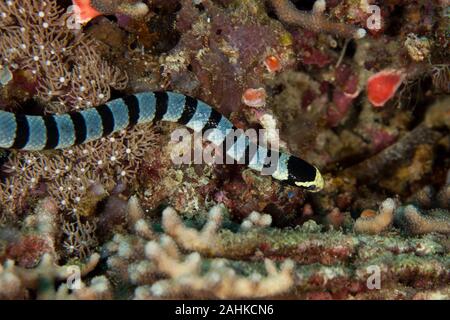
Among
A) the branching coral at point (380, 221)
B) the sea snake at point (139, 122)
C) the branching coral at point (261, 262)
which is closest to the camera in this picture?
the branching coral at point (261, 262)

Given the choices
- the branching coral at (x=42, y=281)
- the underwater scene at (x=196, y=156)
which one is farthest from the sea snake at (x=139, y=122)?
the branching coral at (x=42, y=281)

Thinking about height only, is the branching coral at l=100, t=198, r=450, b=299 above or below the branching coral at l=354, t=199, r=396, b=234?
below

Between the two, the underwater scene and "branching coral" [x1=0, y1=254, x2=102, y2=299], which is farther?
→ the underwater scene

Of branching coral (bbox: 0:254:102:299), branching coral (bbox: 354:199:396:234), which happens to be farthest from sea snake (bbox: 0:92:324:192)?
branching coral (bbox: 0:254:102:299)

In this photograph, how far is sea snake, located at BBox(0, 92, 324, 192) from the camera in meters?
3.51

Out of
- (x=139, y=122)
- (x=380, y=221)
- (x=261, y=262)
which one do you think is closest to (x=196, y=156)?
(x=139, y=122)

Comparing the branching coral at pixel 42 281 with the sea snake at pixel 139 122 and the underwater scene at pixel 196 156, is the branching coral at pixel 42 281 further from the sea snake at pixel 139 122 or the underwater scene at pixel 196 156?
the sea snake at pixel 139 122

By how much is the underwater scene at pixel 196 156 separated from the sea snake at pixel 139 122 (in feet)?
0.05

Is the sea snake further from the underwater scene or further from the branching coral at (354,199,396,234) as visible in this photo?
the branching coral at (354,199,396,234)

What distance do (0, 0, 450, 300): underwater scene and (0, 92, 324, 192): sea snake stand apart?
0.01 meters

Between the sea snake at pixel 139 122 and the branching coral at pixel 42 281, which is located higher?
the sea snake at pixel 139 122

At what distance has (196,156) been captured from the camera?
418 cm

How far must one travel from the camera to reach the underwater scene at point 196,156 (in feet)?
10.00
